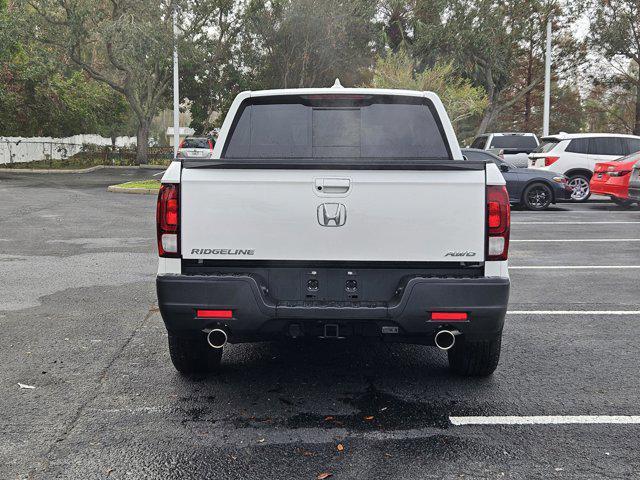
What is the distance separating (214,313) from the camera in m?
4.19

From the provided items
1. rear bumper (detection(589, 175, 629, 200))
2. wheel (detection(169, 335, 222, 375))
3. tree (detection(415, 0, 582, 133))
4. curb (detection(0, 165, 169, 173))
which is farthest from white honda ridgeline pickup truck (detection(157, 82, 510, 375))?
tree (detection(415, 0, 582, 133))

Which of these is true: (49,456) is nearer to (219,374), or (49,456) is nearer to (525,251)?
(219,374)

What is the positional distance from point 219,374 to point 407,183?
2.07m

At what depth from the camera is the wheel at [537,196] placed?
1745cm

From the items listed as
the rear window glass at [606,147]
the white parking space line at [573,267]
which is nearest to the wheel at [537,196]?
the rear window glass at [606,147]

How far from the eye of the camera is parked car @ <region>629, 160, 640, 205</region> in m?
15.7

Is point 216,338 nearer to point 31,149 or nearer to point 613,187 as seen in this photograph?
point 613,187

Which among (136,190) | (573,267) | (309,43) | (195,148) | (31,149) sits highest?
(309,43)

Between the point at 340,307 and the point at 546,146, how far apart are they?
55.5 feet

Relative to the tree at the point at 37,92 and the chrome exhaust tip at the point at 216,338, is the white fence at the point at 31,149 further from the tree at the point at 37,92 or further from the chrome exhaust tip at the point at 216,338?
the chrome exhaust tip at the point at 216,338

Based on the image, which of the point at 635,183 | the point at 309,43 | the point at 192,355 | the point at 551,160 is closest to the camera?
the point at 192,355

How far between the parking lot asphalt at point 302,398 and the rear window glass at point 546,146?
38.4ft

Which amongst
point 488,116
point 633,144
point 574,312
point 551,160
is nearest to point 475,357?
point 574,312

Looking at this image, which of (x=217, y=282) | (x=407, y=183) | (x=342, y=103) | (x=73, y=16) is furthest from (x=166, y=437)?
(x=73, y=16)
